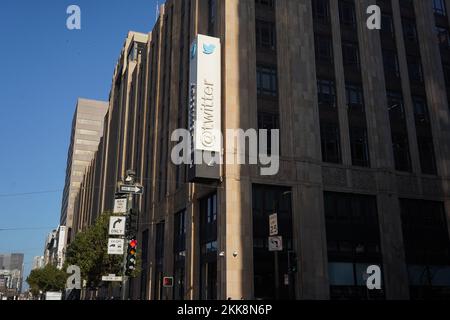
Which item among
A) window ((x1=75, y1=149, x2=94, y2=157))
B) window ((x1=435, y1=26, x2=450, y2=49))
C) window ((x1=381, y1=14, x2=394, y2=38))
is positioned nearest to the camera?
window ((x1=381, y1=14, x2=394, y2=38))

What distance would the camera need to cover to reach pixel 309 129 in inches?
1411

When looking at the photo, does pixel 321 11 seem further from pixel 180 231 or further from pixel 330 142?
pixel 180 231

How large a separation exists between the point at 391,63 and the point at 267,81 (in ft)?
44.3

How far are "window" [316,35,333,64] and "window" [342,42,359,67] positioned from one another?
1504 mm

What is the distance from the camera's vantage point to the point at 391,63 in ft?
137

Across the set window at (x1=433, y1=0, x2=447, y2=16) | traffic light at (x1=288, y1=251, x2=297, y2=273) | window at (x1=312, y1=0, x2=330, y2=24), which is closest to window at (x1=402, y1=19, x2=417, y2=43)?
window at (x1=433, y1=0, x2=447, y2=16)

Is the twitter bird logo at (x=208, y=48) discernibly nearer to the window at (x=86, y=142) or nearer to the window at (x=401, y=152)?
the window at (x=401, y=152)

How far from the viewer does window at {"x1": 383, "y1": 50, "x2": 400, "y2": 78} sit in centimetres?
4138

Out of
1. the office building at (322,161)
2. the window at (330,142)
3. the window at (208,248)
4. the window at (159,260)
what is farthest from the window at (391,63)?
the window at (159,260)

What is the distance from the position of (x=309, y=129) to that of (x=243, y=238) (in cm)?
1064

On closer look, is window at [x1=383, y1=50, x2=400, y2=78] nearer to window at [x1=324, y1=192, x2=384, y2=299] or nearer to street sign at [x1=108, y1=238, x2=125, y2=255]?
window at [x1=324, y1=192, x2=384, y2=299]

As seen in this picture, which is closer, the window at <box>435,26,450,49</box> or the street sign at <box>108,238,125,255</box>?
the street sign at <box>108,238,125,255</box>

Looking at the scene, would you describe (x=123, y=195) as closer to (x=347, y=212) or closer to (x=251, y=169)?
(x=251, y=169)

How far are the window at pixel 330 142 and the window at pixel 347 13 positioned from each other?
10491 mm
